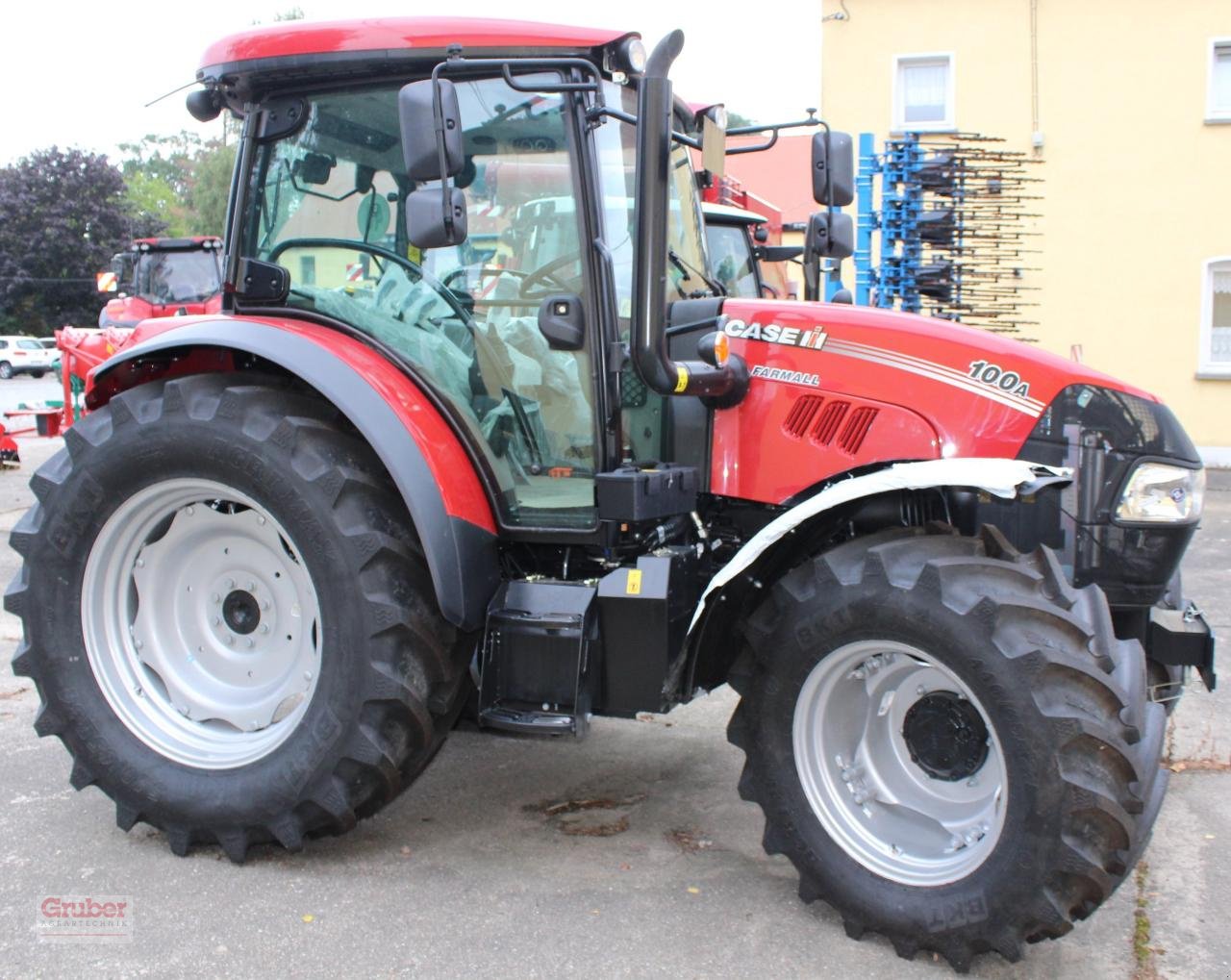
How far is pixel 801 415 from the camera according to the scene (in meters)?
3.59

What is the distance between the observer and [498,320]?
3.78m

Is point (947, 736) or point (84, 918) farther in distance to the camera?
point (84, 918)

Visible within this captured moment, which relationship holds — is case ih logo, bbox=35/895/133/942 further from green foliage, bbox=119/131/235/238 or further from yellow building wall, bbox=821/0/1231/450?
green foliage, bbox=119/131/235/238

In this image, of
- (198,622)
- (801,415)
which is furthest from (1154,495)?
(198,622)

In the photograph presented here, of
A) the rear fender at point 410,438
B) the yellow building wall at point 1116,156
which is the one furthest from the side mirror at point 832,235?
the yellow building wall at point 1116,156

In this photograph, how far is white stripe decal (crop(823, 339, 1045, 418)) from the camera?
11.2 ft

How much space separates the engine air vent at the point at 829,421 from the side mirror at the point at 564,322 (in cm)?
72

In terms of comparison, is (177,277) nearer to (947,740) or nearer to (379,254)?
(379,254)

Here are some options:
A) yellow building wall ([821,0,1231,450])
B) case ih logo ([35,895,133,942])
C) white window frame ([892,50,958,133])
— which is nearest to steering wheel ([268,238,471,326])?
case ih logo ([35,895,133,942])

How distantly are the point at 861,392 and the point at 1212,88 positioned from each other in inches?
537

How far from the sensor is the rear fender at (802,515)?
10.0 feet

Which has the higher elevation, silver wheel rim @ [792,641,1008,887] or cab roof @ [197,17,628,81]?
cab roof @ [197,17,628,81]

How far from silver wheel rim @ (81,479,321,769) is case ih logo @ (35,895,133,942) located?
0.49 m

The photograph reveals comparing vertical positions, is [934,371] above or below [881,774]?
above
